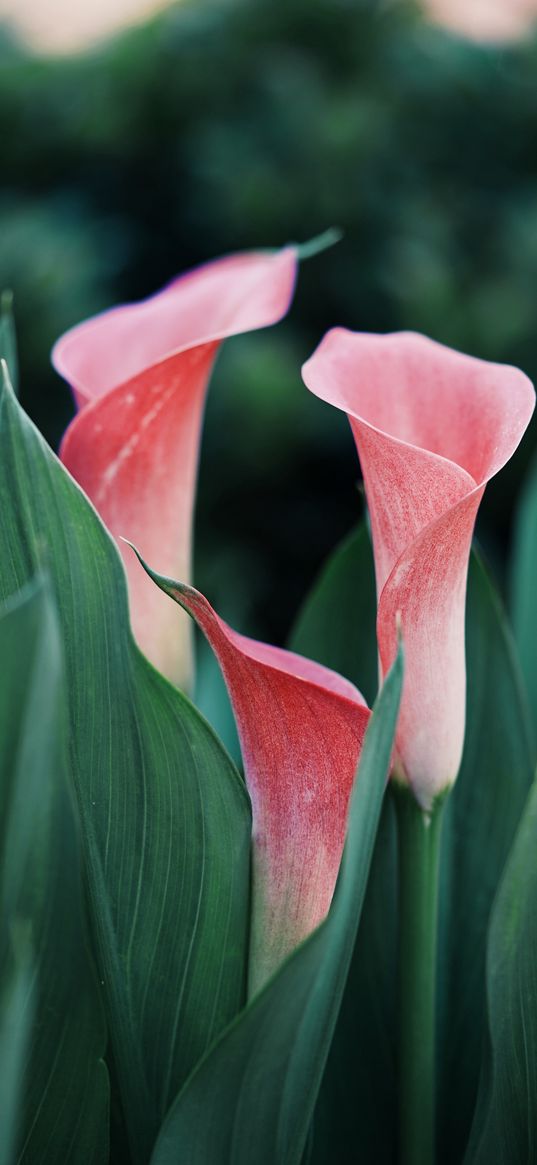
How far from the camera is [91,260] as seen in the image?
129cm

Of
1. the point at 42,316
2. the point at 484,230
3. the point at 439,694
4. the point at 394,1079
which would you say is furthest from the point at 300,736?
the point at 484,230

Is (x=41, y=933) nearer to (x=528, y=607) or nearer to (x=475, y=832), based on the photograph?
(x=475, y=832)

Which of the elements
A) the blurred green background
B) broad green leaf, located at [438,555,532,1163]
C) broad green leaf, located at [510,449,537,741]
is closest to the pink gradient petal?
broad green leaf, located at [438,555,532,1163]

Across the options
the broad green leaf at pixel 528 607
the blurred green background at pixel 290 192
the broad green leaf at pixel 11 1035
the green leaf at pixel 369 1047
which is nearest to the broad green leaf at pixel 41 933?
the broad green leaf at pixel 11 1035

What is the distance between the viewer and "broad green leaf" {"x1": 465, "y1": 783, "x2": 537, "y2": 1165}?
0.31 meters

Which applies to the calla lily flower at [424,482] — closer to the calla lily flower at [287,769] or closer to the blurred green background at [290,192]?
the calla lily flower at [287,769]

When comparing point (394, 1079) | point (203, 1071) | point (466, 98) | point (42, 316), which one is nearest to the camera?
point (203, 1071)

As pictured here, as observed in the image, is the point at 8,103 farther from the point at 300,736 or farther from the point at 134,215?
the point at 300,736

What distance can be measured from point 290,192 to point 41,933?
4.07 feet

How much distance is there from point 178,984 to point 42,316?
0.99 metres

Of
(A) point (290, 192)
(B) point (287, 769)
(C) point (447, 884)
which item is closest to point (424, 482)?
(B) point (287, 769)

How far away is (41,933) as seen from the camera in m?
0.28

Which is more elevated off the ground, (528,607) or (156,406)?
(156,406)

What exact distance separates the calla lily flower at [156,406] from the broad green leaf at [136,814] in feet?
0.17
